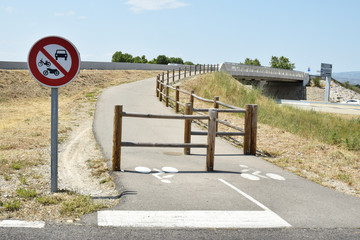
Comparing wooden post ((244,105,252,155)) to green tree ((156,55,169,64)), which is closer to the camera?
wooden post ((244,105,252,155))

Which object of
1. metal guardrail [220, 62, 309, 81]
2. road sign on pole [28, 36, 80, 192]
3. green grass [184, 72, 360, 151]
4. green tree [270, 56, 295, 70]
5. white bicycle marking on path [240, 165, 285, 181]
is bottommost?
white bicycle marking on path [240, 165, 285, 181]

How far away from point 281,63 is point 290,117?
10059 cm


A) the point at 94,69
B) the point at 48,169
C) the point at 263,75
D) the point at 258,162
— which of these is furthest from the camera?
the point at 263,75

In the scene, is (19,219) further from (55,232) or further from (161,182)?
(161,182)

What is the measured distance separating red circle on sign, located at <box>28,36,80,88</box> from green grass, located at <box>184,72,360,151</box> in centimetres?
915

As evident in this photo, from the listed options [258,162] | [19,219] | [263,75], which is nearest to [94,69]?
[263,75]

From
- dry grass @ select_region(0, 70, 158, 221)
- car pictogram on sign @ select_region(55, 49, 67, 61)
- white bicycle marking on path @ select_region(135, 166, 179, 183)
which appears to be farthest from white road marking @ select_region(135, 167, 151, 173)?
car pictogram on sign @ select_region(55, 49, 67, 61)

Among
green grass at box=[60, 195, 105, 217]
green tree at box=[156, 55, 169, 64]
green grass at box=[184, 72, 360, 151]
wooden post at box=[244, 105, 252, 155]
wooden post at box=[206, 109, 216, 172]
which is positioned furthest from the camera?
green tree at box=[156, 55, 169, 64]

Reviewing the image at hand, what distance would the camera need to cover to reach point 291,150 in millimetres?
10695

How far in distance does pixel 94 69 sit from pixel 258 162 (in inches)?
1693

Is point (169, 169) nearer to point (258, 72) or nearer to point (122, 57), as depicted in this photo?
point (258, 72)

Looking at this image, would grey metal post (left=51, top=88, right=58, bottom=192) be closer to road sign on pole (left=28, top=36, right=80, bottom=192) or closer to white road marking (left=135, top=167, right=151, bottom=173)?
road sign on pole (left=28, top=36, right=80, bottom=192)

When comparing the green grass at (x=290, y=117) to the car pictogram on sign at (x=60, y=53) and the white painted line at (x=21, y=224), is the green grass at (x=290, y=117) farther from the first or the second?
the white painted line at (x=21, y=224)

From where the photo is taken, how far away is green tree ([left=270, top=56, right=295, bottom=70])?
116 m
